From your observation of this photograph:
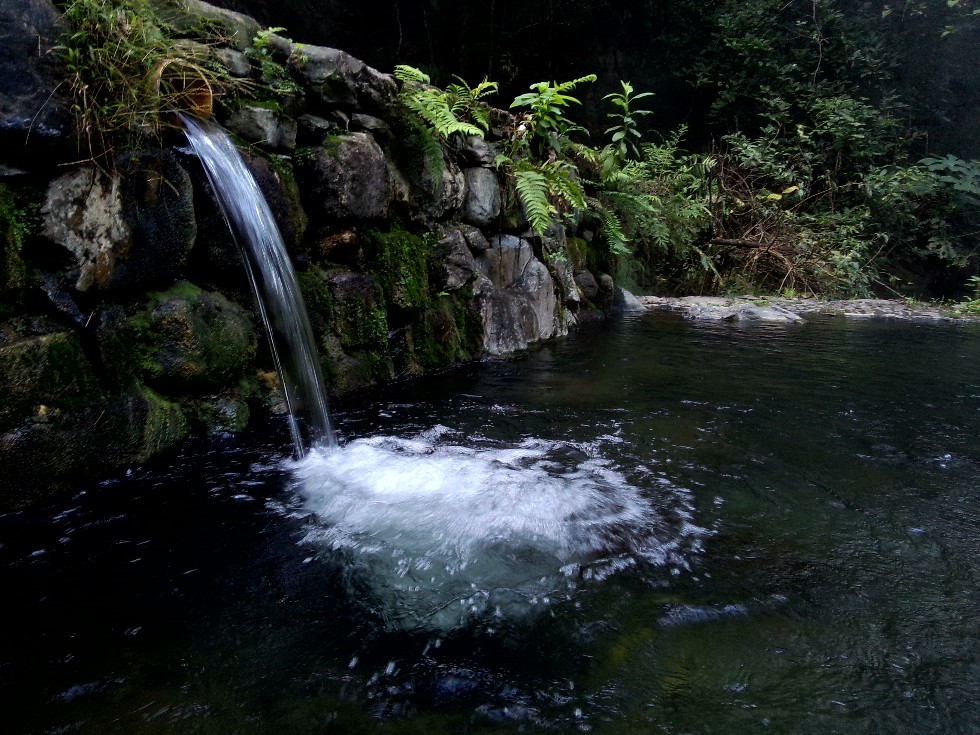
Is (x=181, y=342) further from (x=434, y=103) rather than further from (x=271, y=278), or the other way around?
(x=434, y=103)

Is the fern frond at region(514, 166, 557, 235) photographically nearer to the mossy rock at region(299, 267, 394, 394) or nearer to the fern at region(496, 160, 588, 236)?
the fern at region(496, 160, 588, 236)

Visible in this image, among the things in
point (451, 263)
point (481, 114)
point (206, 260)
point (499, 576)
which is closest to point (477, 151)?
point (481, 114)

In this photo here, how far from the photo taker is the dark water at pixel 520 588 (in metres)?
1.51

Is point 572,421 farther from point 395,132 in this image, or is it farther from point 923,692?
point 395,132

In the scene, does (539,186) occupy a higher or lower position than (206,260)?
higher

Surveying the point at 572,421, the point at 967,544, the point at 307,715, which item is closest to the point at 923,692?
the point at 967,544

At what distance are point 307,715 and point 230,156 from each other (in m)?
3.12

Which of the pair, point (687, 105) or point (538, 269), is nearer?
point (538, 269)

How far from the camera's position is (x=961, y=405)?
4.34 metres

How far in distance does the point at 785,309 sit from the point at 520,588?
9.06 metres

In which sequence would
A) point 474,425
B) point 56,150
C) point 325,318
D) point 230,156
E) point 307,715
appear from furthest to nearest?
point 325,318, point 474,425, point 230,156, point 56,150, point 307,715

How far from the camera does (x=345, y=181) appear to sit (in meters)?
4.30

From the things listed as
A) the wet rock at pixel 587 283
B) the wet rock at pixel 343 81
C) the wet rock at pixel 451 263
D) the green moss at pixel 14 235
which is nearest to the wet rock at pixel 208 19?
the wet rock at pixel 343 81

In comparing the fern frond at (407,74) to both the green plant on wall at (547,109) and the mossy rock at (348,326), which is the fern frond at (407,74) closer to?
the green plant on wall at (547,109)
